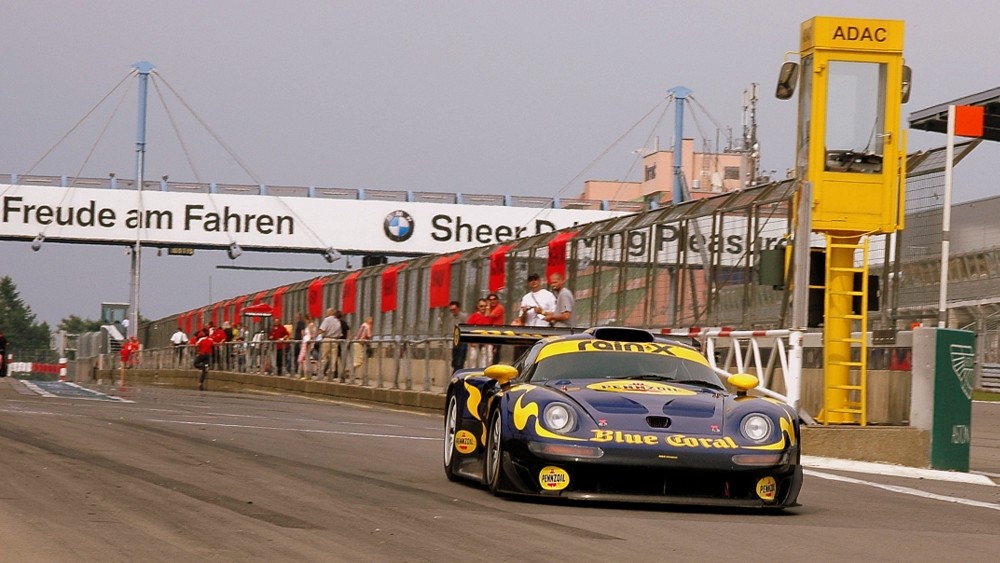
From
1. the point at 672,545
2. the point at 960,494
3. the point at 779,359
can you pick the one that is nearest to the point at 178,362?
the point at 779,359

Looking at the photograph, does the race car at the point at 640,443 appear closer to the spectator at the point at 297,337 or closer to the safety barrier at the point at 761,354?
the safety barrier at the point at 761,354

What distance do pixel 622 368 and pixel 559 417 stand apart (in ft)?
3.80

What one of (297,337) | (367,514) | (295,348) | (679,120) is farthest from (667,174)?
(367,514)

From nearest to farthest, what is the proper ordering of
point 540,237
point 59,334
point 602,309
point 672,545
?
point 672,545
point 602,309
point 540,237
point 59,334

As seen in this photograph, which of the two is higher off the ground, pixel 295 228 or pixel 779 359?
pixel 295 228

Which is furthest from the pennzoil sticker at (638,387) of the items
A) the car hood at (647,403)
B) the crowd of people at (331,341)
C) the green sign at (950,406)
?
the crowd of people at (331,341)

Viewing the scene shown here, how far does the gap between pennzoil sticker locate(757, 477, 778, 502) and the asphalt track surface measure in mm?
110

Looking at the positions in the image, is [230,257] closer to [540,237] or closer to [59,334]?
[59,334]

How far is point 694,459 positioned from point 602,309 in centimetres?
1319

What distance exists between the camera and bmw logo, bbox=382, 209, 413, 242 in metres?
75.8

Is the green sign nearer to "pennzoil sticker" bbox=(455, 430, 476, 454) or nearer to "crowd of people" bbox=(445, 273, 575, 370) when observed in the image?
"pennzoil sticker" bbox=(455, 430, 476, 454)

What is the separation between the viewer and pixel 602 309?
72.4ft

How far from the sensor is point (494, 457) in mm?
9617

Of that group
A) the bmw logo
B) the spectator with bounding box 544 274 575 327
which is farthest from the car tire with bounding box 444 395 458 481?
the bmw logo
